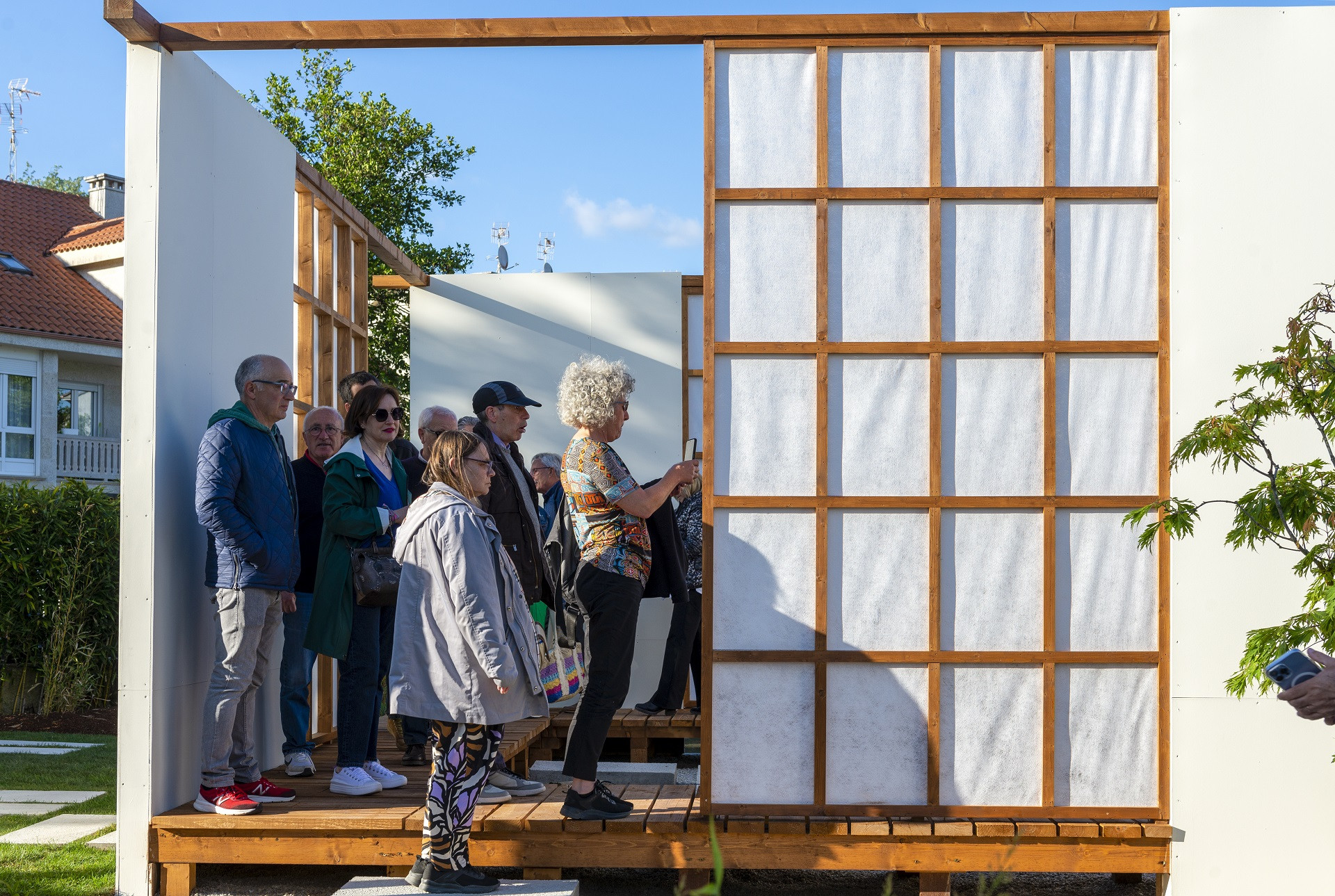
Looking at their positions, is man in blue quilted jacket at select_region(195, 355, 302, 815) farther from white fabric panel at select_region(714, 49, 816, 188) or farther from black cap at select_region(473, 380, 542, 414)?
white fabric panel at select_region(714, 49, 816, 188)

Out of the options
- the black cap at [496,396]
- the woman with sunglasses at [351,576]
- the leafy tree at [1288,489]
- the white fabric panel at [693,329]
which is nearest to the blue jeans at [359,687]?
the woman with sunglasses at [351,576]

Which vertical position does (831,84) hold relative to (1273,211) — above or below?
above

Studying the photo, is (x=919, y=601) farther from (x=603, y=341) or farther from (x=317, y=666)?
(x=603, y=341)

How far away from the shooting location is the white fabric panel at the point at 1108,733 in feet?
14.7

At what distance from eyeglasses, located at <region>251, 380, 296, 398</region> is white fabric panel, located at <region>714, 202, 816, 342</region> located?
170cm

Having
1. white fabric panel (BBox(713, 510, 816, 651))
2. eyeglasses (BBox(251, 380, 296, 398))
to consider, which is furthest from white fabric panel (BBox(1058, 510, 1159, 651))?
eyeglasses (BBox(251, 380, 296, 398))

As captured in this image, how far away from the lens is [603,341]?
32.0 feet

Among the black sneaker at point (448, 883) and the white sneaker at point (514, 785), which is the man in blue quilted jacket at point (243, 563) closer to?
the white sneaker at point (514, 785)

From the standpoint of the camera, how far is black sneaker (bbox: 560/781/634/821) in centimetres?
449

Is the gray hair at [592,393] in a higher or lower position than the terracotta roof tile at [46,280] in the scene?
lower

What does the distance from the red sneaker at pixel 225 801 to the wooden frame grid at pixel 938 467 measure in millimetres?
1675

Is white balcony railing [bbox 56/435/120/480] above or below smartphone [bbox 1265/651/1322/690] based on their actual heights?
above

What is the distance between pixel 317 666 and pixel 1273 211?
16.7 feet

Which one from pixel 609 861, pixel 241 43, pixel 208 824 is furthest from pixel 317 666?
pixel 241 43
